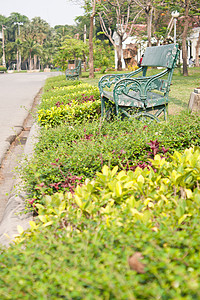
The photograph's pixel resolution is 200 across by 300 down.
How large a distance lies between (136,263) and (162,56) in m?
4.42

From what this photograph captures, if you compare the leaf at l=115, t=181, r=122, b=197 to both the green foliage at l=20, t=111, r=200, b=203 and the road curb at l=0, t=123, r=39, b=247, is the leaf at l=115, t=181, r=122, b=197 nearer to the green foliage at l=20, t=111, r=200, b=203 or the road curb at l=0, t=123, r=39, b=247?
the green foliage at l=20, t=111, r=200, b=203

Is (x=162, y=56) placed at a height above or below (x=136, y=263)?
above

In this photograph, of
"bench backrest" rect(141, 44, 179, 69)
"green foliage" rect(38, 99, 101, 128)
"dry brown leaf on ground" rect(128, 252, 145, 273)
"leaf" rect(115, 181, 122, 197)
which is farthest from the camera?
"green foliage" rect(38, 99, 101, 128)

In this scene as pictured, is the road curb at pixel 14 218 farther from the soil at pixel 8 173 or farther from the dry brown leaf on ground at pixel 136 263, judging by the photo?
the dry brown leaf on ground at pixel 136 263

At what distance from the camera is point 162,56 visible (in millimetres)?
5332

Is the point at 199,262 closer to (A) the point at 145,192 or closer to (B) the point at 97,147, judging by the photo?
(A) the point at 145,192

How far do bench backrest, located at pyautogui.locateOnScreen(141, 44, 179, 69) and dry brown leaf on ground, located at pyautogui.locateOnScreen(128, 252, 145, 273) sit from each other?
3826 millimetres

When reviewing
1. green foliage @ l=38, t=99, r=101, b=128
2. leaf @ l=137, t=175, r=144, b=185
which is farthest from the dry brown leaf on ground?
green foliage @ l=38, t=99, r=101, b=128

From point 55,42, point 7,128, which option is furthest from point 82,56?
point 55,42

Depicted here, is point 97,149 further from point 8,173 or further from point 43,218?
point 8,173

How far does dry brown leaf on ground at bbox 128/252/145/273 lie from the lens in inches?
55.8

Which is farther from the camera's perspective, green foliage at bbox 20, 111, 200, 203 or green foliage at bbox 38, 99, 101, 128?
green foliage at bbox 38, 99, 101, 128

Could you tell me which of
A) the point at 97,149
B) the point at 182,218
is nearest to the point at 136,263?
the point at 182,218

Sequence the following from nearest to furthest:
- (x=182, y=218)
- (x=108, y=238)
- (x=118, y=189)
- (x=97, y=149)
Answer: (x=108, y=238) → (x=182, y=218) → (x=118, y=189) → (x=97, y=149)
